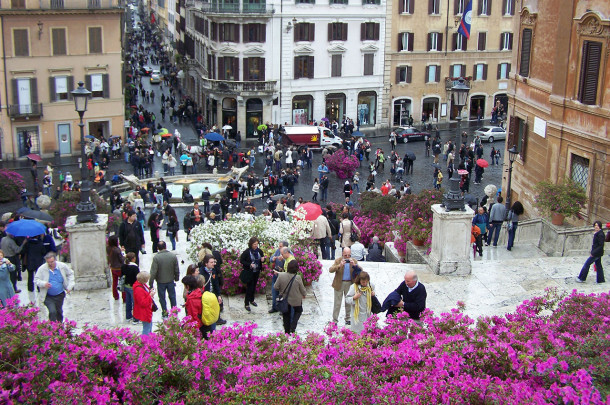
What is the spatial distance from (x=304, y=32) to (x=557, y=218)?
107 feet

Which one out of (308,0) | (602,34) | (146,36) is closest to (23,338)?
(602,34)

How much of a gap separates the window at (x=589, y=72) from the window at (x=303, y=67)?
96.4 feet

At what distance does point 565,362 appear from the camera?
29.8 feet

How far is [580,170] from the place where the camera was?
77.4 feet

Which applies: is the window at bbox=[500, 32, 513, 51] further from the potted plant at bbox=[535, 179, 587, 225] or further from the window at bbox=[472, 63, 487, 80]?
the potted plant at bbox=[535, 179, 587, 225]

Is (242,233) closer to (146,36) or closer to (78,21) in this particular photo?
(78,21)

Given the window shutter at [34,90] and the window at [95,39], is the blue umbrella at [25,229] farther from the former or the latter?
the window at [95,39]

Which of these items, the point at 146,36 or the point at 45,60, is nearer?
the point at 45,60

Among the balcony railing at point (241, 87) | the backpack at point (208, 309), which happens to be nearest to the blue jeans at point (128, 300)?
the backpack at point (208, 309)

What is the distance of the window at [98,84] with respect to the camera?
144ft

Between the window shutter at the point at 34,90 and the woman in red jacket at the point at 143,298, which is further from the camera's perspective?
the window shutter at the point at 34,90

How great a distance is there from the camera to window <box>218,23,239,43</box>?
48753mm

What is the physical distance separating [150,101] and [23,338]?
180 feet

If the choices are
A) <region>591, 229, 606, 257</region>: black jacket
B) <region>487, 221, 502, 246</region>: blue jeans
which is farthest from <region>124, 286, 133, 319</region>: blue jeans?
<region>487, 221, 502, 246</region>: blue jeans
